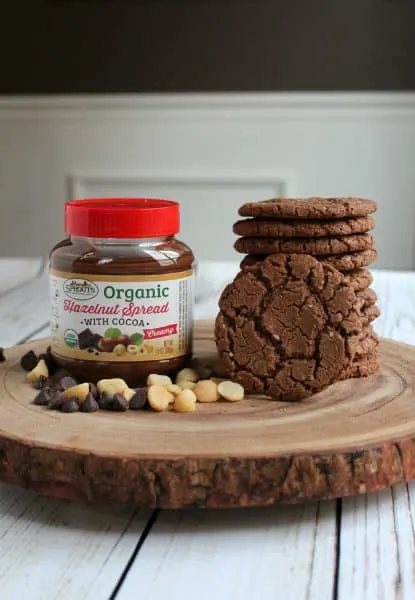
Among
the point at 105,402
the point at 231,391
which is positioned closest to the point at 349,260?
the point at 231,391

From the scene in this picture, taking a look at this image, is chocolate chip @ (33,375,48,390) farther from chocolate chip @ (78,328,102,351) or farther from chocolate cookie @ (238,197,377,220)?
chocolate cookie @ (238,197,377,220)

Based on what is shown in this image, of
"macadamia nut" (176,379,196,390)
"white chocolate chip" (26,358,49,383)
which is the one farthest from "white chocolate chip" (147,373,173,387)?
"white chocolate chip" (26,358,49,383)

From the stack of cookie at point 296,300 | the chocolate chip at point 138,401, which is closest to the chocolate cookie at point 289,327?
the stack of cookie at point 296,300

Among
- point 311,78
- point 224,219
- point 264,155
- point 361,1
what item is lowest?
point 224,219

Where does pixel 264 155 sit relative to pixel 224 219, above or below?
above

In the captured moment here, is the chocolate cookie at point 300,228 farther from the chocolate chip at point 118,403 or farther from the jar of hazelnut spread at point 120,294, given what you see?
the chocolate chip at point 118,403

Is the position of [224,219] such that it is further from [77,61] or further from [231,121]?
[77,61]

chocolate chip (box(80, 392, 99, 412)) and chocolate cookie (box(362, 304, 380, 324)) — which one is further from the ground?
chocolate cookie (box(362, 304, 380, 324))

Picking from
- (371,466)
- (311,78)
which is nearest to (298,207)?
(371,466)
